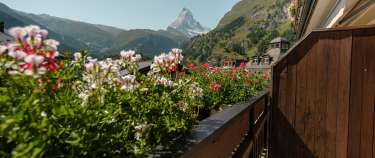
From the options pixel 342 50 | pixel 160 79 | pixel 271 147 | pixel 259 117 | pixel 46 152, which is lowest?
pixel 271 147

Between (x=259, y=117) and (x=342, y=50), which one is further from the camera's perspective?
(x=259, y=117)

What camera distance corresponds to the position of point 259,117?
425cm

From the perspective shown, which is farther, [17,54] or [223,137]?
[223,137]

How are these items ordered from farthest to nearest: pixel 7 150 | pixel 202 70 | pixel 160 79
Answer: pixel 202 70 → pixel 160 79 → pixel 7 150

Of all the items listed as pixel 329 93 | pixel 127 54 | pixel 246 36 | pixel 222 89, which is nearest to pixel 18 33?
pixel 127 54

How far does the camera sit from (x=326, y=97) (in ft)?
12.5

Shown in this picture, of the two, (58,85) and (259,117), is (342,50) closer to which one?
(259,117)

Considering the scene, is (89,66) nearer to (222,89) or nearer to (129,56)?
(129,56)

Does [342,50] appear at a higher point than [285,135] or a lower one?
higher

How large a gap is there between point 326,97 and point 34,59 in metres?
3.49

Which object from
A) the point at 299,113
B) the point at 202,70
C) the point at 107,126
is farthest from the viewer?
the point at 202,70

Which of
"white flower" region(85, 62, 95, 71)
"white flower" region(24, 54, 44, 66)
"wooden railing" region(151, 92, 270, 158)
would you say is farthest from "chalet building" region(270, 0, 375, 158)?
"white flower" region(24, 54, 44, 66)

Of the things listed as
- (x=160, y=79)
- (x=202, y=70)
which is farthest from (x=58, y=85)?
(x=202, y=70)

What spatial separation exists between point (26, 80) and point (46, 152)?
0.19 m
